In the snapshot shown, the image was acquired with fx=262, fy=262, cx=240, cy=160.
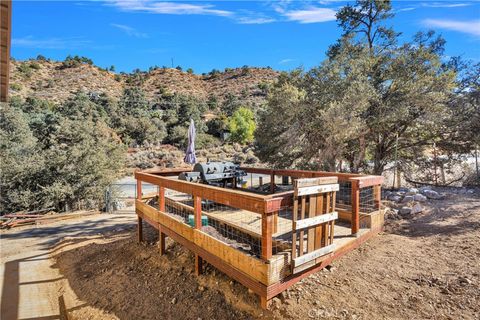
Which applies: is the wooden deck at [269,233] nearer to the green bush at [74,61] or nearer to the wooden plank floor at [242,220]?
the wooden plank floor at [242,220]

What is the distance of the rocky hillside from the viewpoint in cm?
4412

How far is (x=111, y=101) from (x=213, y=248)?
39.6 m

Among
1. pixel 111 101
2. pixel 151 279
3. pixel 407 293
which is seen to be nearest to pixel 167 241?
pixel 151 279

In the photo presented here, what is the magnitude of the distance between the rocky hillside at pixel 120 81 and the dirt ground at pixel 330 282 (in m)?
45.8

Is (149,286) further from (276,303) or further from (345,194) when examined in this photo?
(345,194)

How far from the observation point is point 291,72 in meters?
10.0

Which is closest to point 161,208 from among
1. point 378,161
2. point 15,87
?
point 378,161

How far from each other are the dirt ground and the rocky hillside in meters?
45.8

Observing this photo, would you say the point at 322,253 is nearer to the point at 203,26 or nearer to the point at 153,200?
the point at 153,200

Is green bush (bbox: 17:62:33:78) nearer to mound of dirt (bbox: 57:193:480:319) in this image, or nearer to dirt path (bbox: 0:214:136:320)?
dirt path (bbox: 0:214:136:320)

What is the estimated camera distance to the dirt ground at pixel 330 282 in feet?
9.13

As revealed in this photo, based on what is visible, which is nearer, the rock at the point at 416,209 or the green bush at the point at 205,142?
the rock at the point at 416,209

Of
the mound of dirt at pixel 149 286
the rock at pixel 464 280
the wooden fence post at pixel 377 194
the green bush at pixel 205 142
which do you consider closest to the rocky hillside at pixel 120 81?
the green bush at pixel 205 142

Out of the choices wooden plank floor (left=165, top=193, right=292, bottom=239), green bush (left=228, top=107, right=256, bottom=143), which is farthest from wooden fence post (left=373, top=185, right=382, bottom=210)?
green bush (left=228, top=107, right=256, bottom=143)
